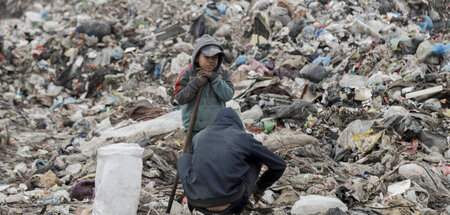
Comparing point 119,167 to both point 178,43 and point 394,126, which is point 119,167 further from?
point 178,43

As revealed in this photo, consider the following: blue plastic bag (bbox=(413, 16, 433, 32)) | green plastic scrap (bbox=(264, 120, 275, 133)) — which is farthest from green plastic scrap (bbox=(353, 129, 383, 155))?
blue plastic bag (bbox=(413, 16, 433, 32))

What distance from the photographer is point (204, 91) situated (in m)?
3.50

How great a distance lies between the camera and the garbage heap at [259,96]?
418 cm

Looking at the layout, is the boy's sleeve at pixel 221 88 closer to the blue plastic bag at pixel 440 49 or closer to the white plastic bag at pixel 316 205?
the white plastic bag at pixel 316 205

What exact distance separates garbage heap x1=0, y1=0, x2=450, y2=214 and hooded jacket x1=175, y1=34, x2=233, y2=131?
2.49 ft

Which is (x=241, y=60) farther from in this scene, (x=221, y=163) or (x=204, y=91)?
(x=221, y=163)

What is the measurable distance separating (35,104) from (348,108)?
21.8 ft

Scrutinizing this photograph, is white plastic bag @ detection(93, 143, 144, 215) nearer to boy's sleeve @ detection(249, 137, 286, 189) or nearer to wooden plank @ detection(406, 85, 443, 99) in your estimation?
boy's sleeve @ detection(249, 137, 286, 189)

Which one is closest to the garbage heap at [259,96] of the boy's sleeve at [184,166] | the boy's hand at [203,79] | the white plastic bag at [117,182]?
the white plastic bag at [117,182]

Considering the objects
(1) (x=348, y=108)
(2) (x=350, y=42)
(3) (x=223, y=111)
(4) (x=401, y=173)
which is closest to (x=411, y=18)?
(2) (x=350, y=42)

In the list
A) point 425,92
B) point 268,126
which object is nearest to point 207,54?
Result: point 268,126

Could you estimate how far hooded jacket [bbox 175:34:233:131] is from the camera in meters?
3.39

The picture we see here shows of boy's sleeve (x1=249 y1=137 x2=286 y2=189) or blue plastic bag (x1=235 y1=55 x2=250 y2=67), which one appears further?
blue plastic bag (x1=235 y1=55 x2=250 y2=67)

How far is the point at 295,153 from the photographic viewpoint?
5.02 meters
